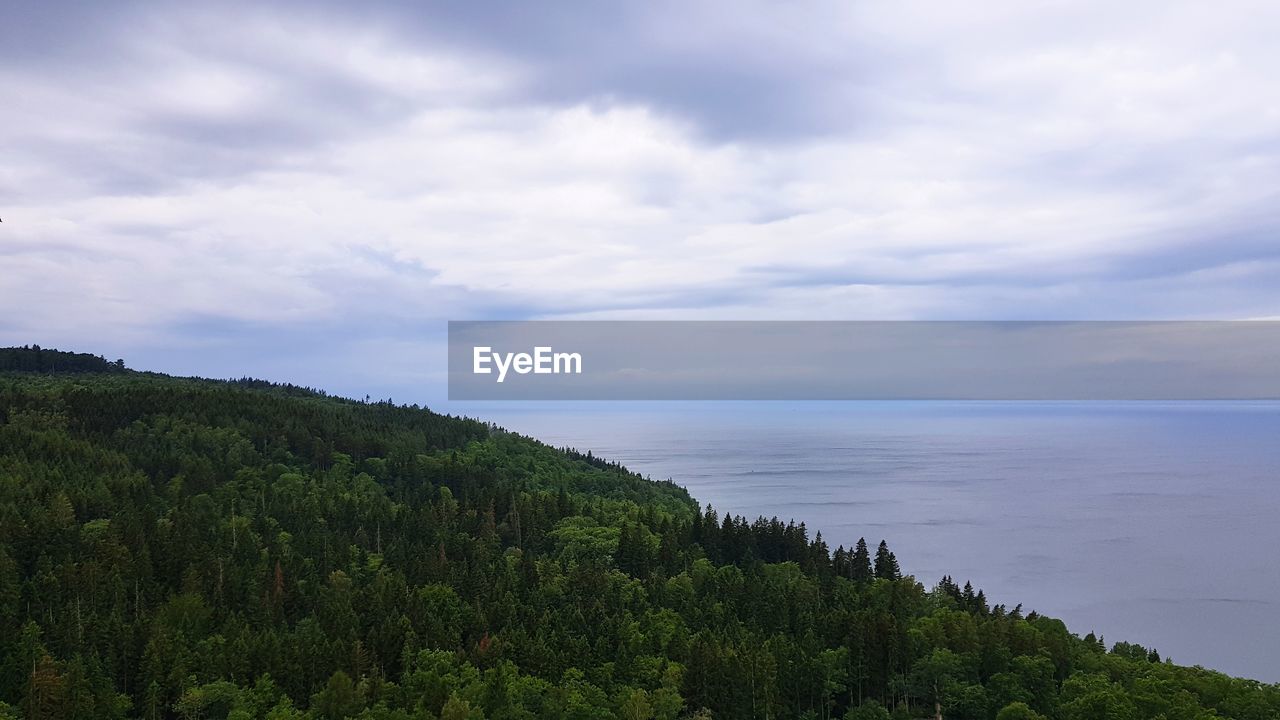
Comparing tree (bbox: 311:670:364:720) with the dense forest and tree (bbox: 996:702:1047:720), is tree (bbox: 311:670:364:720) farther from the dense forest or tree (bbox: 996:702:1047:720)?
tree (bbox: 996:702:1047:720)

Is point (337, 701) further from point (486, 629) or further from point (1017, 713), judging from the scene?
point (1017, 713)

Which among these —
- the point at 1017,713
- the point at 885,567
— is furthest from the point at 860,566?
the point at 1017,713

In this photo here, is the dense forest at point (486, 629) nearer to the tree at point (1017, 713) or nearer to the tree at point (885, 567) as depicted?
the tree at point (1017, 713)

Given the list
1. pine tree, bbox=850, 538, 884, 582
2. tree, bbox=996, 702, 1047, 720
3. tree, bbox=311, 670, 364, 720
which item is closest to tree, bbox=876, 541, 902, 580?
pine tree, bbox=850, 538, 884, 582

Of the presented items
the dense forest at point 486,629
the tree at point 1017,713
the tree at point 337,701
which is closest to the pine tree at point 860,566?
the dense forest at point 486,629

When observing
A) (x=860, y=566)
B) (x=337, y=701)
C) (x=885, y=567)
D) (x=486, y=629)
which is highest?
(x=337, y=701)

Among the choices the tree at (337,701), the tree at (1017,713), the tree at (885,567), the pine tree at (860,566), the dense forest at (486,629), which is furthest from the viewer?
the pine tree at (860,566)

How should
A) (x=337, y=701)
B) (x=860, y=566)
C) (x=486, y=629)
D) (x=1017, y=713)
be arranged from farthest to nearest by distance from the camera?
(x=860, y=566) < (x=486, y=629) < (x=1017, y=713) < (x=337, y=701)

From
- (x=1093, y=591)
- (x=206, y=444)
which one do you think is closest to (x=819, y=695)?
(x=1093, y=591)
